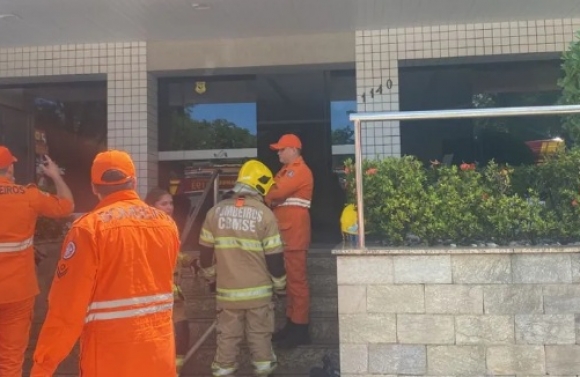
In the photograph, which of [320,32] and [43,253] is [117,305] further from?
[320,32]

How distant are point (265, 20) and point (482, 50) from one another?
267 centimetres

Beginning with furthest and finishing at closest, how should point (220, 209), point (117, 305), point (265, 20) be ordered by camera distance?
point (265, 20), point (220, 209), point (117, 305)

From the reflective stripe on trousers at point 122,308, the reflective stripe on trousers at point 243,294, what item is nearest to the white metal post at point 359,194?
the reflective stripe on trousers at point 243,294

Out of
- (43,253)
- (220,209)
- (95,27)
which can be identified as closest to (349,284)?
(220,209)

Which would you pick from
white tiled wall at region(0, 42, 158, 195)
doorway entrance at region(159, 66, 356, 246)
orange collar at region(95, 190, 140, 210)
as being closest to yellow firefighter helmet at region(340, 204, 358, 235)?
orange collar at region(95, 190, 140, 210)

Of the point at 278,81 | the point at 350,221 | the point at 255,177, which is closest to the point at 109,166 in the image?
the point at 255,177

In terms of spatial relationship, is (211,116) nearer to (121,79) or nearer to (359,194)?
(121,79)

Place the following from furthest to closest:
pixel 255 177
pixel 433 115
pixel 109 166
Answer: pixel 255 177
pixel 433 115
pixel 109 166

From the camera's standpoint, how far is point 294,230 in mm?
5672

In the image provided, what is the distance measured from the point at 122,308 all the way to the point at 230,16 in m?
4.86

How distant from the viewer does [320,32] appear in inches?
303

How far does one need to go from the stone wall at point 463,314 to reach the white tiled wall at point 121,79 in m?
→ 4.67

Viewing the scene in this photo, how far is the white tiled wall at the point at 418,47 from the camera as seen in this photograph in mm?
7328

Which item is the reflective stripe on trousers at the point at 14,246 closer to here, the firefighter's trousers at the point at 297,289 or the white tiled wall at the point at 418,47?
the firefighter's trousers at the point at 297,289
